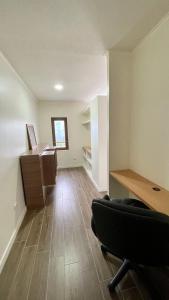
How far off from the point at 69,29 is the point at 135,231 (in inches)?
75.7

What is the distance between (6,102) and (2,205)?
135 centimetres

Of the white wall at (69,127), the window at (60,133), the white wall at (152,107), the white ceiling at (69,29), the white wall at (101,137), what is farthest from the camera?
the window at (60,133)

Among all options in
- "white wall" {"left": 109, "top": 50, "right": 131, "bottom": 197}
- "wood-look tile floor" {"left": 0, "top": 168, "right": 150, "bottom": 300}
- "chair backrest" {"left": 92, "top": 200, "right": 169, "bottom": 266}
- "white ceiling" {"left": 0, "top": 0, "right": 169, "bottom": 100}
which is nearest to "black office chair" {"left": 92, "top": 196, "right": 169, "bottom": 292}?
"chair backrest" {"left": 92, "top": 200, "right": 169, "bottom": 266}

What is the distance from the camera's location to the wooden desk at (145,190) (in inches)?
47.9

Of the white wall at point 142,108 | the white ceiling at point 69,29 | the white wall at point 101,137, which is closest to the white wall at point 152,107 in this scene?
the white wall at point 142,108

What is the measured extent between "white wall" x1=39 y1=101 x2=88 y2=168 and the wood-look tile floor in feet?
10.0

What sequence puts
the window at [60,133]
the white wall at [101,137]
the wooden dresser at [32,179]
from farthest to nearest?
the window at [60,133] → the white wall at [101,137] → the wooden dresser at [32,179]

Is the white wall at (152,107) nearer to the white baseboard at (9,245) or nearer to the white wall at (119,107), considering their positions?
the white wall at (119,107)

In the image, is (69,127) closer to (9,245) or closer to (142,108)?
(142,108)

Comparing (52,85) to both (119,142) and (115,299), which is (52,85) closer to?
(119,142)

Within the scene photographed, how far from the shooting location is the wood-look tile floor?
127cm

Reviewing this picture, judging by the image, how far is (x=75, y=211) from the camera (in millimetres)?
2539

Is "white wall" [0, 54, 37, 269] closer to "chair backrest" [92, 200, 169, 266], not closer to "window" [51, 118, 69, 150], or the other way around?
"chair backrest" [92, 200, 169, 266]

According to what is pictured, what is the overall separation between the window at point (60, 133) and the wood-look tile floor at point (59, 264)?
10.3ft
